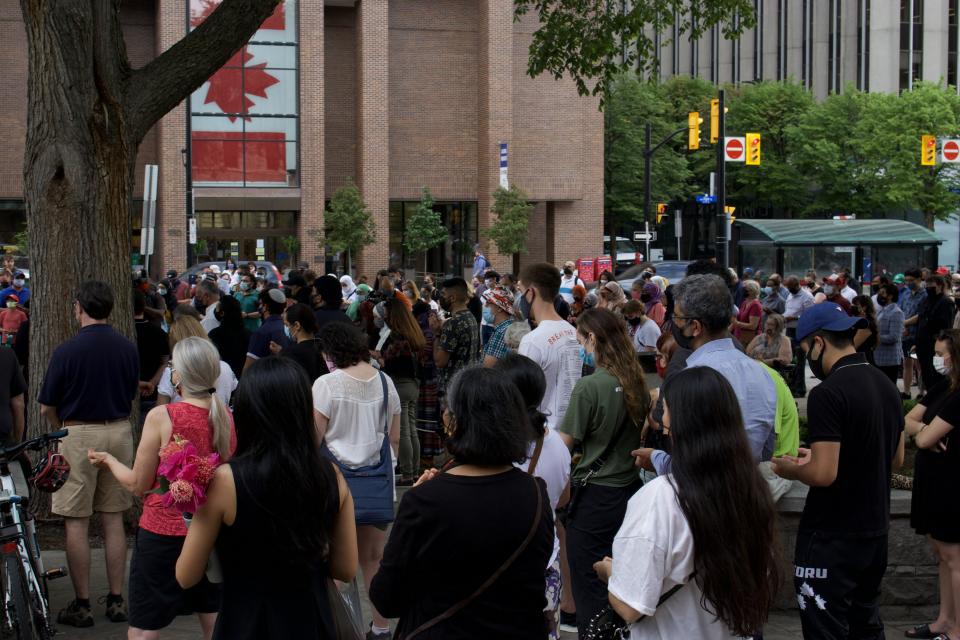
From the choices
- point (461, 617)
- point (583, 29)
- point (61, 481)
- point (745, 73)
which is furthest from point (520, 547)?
point (745, 73)

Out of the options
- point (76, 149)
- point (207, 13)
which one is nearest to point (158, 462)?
point (76, 149)

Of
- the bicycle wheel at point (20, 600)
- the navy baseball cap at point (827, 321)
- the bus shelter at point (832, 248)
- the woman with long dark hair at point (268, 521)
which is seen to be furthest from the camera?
the bus shelter at point (832, 248)

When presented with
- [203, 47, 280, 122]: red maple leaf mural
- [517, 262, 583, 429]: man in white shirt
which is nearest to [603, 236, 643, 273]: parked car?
[203, 47, 280, 122]: red maple leaf mural

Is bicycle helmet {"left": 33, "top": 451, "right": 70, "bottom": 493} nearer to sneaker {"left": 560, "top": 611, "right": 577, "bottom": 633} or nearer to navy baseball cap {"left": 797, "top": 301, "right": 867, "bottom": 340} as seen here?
sneaker {"left": 560, "top": 611, "right": 577, "bottom": 633}

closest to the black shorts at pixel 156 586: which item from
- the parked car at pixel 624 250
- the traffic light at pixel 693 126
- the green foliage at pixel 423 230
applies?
the traffic light at pixel 693 126

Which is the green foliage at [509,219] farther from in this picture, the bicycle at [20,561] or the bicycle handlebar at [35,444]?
the bicycle handlebar at [35,444]

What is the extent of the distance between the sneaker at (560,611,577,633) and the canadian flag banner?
45.0 meters

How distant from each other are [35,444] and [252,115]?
150 feet

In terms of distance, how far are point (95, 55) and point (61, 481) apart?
153 inches

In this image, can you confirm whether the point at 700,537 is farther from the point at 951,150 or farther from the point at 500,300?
the point at 951,150

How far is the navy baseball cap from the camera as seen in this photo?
16.7 feet

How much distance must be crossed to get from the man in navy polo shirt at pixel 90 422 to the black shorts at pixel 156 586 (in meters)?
1.61

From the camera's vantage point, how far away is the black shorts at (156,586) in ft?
17.1

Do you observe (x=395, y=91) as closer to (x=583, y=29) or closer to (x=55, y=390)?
(x=583, y=29)
